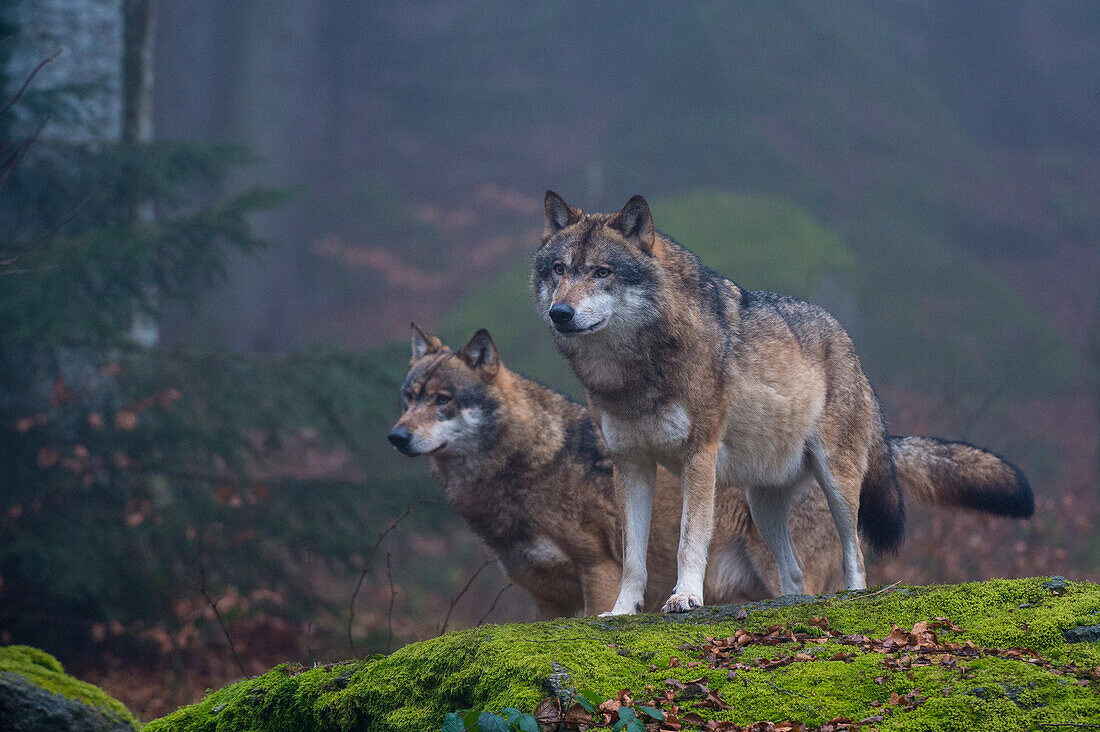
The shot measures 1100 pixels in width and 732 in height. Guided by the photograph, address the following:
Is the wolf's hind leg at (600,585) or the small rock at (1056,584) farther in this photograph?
the wolf's hind leg at (600,585)

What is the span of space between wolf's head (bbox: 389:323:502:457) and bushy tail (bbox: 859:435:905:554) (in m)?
2.87

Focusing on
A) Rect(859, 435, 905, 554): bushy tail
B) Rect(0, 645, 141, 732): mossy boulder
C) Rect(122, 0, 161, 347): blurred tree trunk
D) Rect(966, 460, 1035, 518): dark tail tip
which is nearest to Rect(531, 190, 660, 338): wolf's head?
Rect(859, 435, 905, 554): bushy tail

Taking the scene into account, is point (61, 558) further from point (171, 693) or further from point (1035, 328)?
point (1035, 328)

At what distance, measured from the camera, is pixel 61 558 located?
926 cm

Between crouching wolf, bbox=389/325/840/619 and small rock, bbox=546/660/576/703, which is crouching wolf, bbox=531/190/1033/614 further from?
small rock, bbox=546/660/576/703

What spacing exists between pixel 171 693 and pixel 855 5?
97.4ft

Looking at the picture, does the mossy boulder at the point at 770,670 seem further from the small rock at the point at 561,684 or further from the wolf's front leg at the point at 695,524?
the wolf's front leg at the point at 695,524

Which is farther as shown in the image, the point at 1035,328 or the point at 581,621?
the point at 1035,328

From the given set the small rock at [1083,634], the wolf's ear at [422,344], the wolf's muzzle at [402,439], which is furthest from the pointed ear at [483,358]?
the small rock at [1083,634]

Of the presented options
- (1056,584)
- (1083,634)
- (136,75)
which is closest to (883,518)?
(1056,584)

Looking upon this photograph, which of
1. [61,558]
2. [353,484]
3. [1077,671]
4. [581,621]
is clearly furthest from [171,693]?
[1077,671]

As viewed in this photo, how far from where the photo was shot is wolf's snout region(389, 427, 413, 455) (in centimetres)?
674

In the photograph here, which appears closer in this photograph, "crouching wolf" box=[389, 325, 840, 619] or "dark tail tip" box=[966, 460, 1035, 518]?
"dark tail tip" box=[966, 460, 1035, 518]

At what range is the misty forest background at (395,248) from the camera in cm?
998
